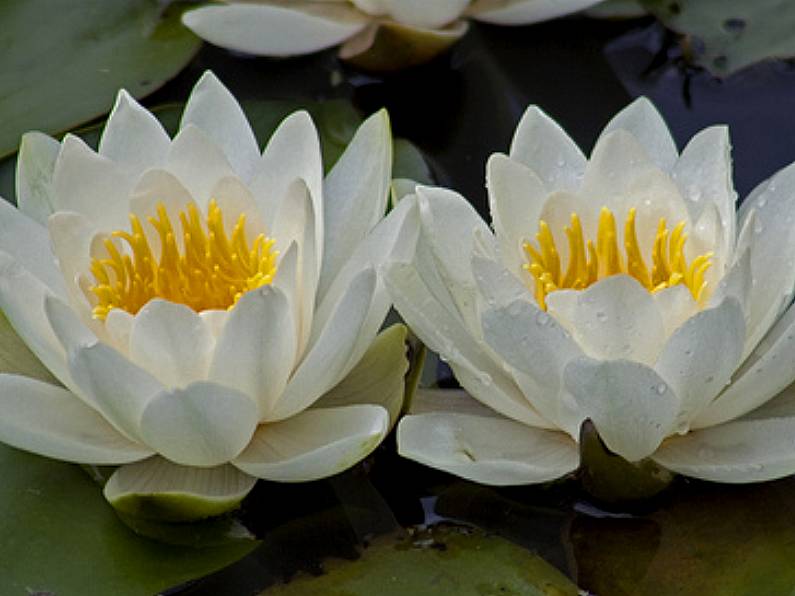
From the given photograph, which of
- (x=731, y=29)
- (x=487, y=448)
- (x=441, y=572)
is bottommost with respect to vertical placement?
(x=441, y=572)

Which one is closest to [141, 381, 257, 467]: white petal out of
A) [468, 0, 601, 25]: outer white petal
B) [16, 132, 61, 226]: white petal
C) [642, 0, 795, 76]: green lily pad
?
[16, 132, 61, 226]: white petal

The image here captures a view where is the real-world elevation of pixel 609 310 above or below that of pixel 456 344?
above

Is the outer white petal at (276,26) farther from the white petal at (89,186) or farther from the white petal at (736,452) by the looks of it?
the white petal at (736,452)

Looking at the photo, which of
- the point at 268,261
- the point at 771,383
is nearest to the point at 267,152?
the point at 268,261

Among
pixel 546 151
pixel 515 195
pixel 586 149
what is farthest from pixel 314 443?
pixel 586 149

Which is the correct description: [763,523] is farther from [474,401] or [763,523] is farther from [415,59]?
[415,59]

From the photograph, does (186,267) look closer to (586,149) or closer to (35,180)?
(35,180)

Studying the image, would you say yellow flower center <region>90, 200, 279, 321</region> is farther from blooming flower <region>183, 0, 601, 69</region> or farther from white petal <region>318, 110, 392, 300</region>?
blooming flower <region>183, 0, 601, 69</region>
